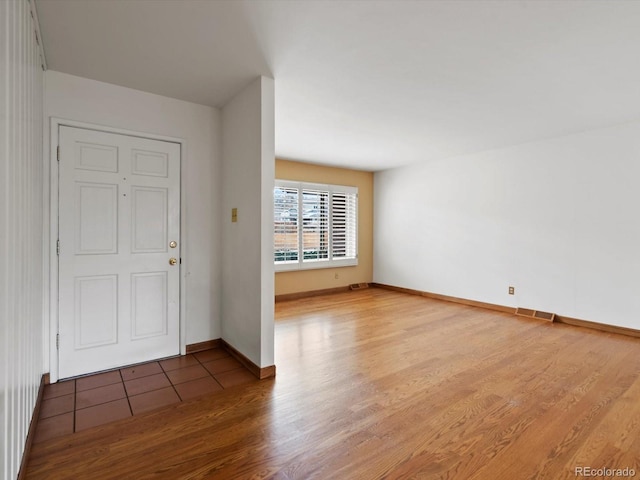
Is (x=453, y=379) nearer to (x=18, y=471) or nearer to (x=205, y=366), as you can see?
(x=205, y=366)

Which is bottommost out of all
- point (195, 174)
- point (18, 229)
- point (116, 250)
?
point (116, 250)

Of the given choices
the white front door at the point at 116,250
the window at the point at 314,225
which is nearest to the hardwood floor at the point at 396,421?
the white front door at the point at 116,250

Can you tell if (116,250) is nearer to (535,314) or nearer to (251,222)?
(251,222)

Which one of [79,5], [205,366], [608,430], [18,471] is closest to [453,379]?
[608,430]

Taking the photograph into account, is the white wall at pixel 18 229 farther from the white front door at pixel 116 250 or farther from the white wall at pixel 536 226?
the white wall at pixel 536 226

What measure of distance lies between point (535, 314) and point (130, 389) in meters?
4.95

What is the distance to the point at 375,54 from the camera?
7.95 ft

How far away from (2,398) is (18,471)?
629 millimetres

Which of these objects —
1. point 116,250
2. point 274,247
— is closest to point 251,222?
point 274,247

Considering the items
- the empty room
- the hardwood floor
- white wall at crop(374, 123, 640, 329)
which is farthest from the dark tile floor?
white wall at crop(374, 123, 640, 329)

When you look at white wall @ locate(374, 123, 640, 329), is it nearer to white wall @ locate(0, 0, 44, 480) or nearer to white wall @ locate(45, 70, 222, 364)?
white wall @ locate(45, 70, 222, 364)

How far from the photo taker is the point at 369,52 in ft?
7.86

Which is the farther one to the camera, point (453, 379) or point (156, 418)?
point (453, 379)

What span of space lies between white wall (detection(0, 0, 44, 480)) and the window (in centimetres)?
369
